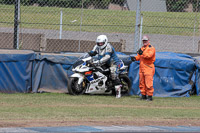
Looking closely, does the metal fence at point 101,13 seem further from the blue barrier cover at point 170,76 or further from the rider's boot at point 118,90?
Result: the rider's boot at point 118,90

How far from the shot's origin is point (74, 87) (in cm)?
1181

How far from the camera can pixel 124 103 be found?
35.8 feet

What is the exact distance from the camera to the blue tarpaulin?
11703 mm

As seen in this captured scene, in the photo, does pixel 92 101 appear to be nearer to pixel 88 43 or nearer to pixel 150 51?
pixel 150 51

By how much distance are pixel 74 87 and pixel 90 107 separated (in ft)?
6.68

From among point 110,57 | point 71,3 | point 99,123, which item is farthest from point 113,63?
point 99,123

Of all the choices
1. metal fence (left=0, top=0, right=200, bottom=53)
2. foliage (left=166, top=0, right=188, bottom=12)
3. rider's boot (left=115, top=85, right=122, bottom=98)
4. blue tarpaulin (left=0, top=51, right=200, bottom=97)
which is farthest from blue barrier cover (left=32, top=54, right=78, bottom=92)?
foliage (left=166, top=0, right=188, bottom=12)

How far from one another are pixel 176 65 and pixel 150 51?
158 cm

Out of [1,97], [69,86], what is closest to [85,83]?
[69,86]

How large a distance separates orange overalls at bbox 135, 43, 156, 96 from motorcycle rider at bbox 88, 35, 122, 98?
2.08ft

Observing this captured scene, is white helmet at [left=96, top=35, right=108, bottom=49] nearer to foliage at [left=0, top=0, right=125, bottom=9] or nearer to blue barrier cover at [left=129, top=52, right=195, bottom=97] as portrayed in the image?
blue barrier cover at [left=129, top=52, right=195, bottom=97]

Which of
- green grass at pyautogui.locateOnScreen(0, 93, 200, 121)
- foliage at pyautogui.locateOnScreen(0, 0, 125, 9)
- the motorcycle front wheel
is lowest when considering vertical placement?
green grass at pyautogui.locateOnScreen(0, 93, 200, 121)

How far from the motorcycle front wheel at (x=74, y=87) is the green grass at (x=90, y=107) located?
0.22 meters

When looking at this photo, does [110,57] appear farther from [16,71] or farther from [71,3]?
[16,71]
